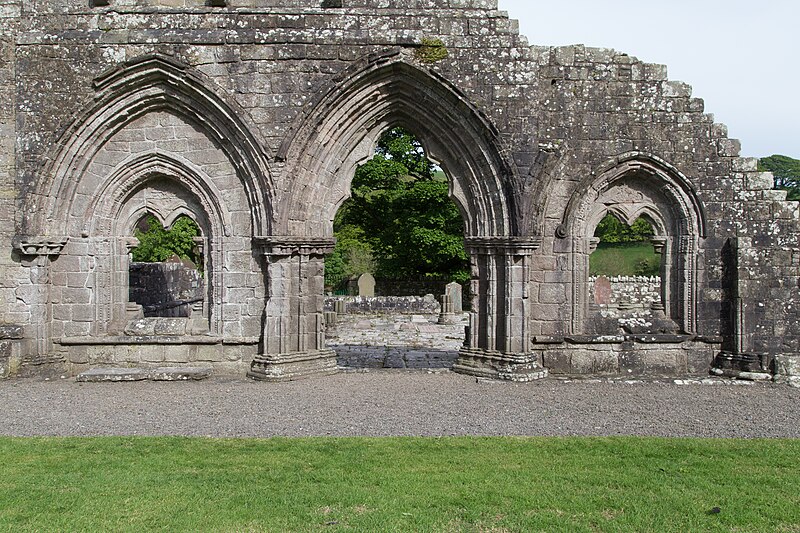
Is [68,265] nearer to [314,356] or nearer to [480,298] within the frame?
[314,356]

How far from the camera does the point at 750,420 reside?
23.3 ft

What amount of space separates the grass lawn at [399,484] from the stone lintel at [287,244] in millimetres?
3672

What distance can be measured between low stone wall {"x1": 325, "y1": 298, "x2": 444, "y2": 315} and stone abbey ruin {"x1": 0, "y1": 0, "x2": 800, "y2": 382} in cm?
1126

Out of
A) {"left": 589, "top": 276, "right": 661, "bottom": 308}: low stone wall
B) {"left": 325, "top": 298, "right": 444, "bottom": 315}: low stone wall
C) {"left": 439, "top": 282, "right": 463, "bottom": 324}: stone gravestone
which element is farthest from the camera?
{"left": 589, "top": 276, "right": 661, "bottom": 308}: low stone wall

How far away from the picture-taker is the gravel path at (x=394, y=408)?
664 centimetres

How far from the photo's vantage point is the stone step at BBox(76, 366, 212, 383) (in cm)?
915

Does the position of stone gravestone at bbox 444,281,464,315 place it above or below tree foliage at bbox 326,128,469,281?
below

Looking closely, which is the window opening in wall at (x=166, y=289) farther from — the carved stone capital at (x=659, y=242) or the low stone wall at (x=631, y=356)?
the carved stone capital at (x=659, y=242)

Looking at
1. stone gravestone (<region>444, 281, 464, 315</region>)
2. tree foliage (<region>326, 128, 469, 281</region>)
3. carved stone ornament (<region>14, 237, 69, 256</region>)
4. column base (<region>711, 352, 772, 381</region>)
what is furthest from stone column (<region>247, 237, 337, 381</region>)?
tree foliage (<region>326, 128, 469, 281</region>)

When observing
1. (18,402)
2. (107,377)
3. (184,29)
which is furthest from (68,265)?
(184,29)

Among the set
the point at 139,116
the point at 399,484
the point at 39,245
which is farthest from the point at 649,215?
the point at 39,245

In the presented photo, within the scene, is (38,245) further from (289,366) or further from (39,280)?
(289,366)

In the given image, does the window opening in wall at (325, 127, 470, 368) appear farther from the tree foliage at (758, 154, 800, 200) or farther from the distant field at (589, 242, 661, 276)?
the tree foliage at (758, 154, 800, 200)

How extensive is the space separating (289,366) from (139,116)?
163 inches
